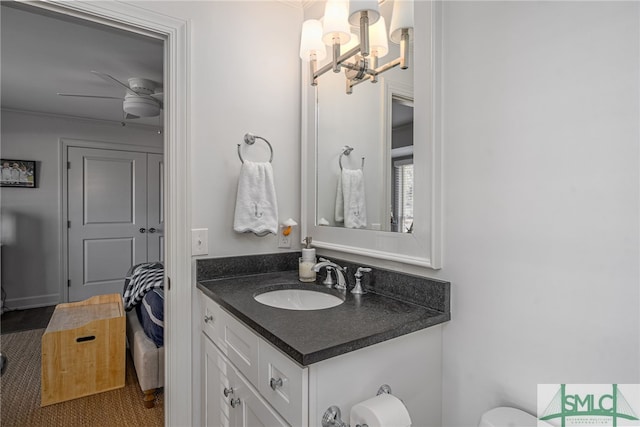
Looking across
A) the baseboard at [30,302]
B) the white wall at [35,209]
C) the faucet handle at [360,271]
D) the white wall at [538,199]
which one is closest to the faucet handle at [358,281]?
the faucet handle at [360,271]

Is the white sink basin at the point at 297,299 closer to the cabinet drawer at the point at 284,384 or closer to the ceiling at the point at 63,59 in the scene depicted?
the cabinet drawer at the point at 284,384

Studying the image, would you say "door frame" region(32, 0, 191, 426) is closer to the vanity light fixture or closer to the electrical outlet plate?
the electrical outlet plate

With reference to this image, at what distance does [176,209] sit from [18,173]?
11.5 ft

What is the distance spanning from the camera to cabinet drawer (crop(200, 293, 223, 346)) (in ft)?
4.52

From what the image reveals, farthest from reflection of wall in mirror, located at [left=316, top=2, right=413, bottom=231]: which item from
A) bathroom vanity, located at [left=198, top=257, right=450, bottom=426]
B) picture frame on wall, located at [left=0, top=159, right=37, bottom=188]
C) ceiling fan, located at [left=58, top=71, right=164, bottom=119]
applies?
picture frame on wall, located at [left=0, top=159, right=37, bottom=188]

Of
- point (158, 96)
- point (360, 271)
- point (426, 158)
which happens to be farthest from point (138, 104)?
point (426, 158)

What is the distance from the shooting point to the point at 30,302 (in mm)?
3980

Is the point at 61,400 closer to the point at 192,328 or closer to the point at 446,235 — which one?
the point at 192,328

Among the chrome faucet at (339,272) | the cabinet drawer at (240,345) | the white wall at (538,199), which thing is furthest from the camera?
the chrome faucet at (339,272)

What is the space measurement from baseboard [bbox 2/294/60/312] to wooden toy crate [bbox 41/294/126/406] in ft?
7.19

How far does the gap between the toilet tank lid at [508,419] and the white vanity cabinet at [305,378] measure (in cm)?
24

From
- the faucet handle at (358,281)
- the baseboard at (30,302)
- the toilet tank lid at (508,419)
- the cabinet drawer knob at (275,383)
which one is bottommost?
the baseboard at (30,302)

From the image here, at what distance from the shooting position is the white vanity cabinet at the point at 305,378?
2.94 feet

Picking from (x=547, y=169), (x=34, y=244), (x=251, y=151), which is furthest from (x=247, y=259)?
(x=34, y=244)
